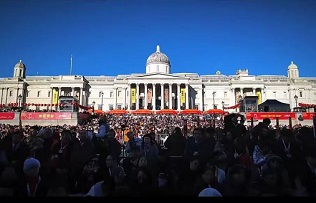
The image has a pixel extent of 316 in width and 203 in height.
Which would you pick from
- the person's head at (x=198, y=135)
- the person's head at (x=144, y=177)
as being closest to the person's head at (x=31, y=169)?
the person's head at (x=144, y=177)

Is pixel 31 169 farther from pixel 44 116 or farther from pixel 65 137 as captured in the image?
pixel 44 116

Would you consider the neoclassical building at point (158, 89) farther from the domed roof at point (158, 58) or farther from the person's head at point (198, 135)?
the person's head at point (198, 135)

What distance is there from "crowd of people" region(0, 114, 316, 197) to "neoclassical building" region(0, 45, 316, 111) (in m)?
54.3

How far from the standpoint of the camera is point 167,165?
215 inches

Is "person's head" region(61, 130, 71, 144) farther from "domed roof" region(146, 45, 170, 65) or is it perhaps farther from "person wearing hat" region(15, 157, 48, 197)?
"domed roof" region(146, 45, 170, 65)

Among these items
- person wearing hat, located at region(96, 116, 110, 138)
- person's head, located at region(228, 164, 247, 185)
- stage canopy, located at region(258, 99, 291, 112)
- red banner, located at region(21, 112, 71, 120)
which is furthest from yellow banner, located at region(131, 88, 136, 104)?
→ person's head, located at region(228, 164, 247, 185)

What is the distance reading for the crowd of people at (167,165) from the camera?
2980 mm

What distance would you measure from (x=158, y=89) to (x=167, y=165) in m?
59.2

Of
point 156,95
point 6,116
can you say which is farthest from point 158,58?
point 6,116

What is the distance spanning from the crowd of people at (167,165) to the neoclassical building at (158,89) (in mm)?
54260

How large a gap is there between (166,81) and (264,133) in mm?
55212

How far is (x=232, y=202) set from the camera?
1704mm

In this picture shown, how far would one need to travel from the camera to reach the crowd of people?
2980 millimetres

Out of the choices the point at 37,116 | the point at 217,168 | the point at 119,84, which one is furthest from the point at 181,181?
the point at 119,84
